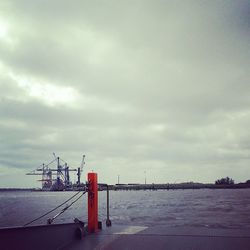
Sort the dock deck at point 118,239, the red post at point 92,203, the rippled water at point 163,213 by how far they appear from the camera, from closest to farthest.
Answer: the dock deck at point 118,239 → the red post at point 92,203 → the rippled water at point 163,213

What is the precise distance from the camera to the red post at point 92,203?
1007cm

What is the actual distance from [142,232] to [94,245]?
2.36m

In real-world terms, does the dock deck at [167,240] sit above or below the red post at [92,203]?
below

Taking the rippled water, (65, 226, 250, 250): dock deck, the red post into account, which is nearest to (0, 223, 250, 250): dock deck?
(65, 226, 250, 250): dock deck

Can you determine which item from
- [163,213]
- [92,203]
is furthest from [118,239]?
[163,213]

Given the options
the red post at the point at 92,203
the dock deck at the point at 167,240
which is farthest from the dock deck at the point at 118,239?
the red post at the point at 92,203

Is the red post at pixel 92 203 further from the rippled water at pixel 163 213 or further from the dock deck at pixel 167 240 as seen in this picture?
the rippled water at pixel 163 213

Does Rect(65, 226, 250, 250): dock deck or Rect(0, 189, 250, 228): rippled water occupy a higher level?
Rect(65, 226, 250, 250): dock deck

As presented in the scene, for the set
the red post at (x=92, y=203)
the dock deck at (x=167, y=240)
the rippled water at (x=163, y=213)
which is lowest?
the rippled water at (x=163, y=213)

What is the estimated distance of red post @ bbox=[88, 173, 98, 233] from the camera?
33.0 ft

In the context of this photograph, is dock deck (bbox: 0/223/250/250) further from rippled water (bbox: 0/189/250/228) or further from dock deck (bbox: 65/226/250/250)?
rippled water (bbox: 0/189/250/228)

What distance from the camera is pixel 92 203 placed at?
399 inches

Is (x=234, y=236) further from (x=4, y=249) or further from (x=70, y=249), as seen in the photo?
(x=4, y=249)

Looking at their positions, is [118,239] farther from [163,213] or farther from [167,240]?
[163,213]
